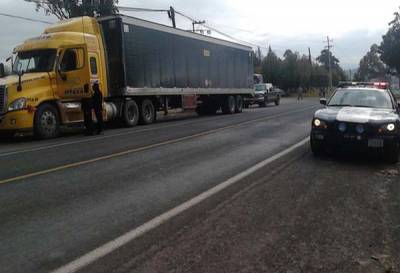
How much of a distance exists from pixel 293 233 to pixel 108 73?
47.0 ft

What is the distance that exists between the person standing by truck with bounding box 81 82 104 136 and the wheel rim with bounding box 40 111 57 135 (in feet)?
3.08

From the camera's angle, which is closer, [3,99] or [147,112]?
[3,99]

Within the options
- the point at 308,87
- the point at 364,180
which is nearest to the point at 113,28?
the point at 364,180

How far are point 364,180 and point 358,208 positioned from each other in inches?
74.3

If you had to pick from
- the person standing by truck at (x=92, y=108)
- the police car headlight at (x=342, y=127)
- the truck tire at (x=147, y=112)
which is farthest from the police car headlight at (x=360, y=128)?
the truck tire at (x=147, y=112)

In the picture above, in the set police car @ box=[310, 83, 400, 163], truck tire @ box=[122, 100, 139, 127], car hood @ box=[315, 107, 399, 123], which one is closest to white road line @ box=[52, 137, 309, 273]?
police car @ box=[310, 83, 400, 163]

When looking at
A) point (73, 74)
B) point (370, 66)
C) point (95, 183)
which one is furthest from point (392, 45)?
point (370, 66)

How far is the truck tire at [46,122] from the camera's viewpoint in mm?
14719

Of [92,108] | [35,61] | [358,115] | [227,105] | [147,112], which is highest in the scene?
[35,61]

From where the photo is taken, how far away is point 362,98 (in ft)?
35.7

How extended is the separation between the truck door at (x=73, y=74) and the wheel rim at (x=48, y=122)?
0.94 metres

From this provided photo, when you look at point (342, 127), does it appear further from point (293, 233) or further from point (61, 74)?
point (61, 74)

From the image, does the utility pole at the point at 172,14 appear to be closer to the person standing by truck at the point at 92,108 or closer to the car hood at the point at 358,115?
the person standing by truck at the point at 92,108

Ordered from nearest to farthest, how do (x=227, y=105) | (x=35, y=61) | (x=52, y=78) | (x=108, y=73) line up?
1. (x=52, y=78)
2. (x=35, y=61)
3. (x=108, y=73)
4. (x=227, y=105)
